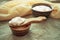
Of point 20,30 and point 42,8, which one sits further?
point 42,8

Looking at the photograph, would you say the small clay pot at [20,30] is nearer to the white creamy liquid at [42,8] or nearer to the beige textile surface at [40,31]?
the beige textile surface at [40,31]

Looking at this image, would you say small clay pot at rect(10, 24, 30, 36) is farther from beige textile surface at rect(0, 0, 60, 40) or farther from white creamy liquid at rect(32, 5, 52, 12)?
white creamy liquid at rect(32, 5, 52, 12)

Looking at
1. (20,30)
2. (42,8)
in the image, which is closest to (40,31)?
(20,30)

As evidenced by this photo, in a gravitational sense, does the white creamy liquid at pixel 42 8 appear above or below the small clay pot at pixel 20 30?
above

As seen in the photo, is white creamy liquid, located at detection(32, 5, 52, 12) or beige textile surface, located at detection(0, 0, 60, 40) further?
white creamy liquid, located at detection(32, 5, 52, 12)

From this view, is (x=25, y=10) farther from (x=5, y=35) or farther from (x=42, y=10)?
(x=5, y=35)

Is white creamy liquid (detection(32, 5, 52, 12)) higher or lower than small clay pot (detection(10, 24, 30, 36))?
higher

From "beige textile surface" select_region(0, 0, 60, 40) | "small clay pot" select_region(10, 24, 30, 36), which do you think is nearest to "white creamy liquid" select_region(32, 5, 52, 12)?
"beige textile surface" select_region(0, 0, 60, 40)

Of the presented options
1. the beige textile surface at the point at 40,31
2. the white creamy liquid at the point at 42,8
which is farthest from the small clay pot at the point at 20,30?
the white creamy liquid at the point at 42,8

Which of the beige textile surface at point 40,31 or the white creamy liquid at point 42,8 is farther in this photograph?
the white creamy liquid at point 42,8

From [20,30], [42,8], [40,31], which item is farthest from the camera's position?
[42,8]

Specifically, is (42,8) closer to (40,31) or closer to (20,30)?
(40,31)

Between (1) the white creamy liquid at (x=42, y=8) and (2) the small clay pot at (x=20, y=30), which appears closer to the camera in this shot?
(2) the small clay pot at (x=20, y=30)

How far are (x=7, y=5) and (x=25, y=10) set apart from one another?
0.30 meters
